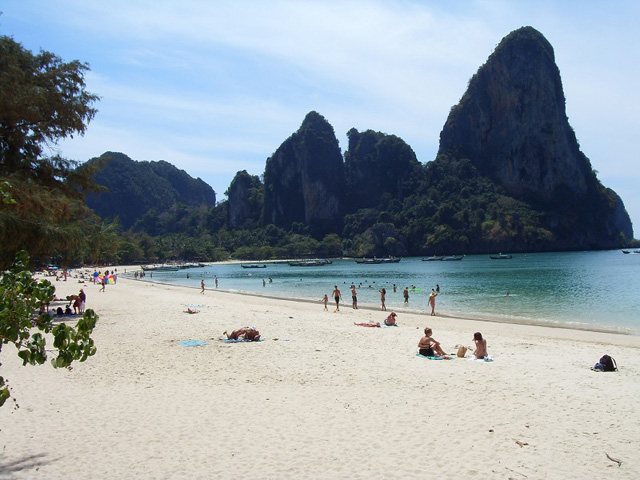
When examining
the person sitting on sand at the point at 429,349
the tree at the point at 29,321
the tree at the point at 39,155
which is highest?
the tree at the point at 39,155

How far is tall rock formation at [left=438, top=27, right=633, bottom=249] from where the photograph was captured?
14850cm

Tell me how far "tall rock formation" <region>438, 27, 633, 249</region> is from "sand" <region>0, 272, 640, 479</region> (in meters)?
149

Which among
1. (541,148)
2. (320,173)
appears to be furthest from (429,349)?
(320,173)

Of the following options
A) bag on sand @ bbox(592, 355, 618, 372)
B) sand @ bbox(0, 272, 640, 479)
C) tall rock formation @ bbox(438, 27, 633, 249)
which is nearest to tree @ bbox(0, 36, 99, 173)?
sand @ bbox(0, 272, 640, 479)

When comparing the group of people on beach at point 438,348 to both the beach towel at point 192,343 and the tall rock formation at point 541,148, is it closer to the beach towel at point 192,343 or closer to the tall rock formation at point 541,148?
the beach towel at point 192,343

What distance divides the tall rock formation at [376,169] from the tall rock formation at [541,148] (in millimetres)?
32232

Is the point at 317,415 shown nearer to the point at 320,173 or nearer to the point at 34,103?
the point at 34,103

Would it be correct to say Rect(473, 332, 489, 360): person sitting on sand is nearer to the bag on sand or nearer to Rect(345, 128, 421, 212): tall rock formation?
the bag on sand

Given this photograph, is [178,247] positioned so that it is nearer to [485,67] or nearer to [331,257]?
[331,257]

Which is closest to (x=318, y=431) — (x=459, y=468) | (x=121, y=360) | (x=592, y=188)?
(x=459, y=468)

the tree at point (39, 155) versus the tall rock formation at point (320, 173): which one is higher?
the tall rock formation at point (320, 173)

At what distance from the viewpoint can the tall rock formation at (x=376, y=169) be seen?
184500 mm

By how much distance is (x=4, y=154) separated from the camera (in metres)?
17.7

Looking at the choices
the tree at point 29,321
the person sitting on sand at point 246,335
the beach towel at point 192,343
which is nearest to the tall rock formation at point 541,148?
the person sitting on sand at point 246,335
